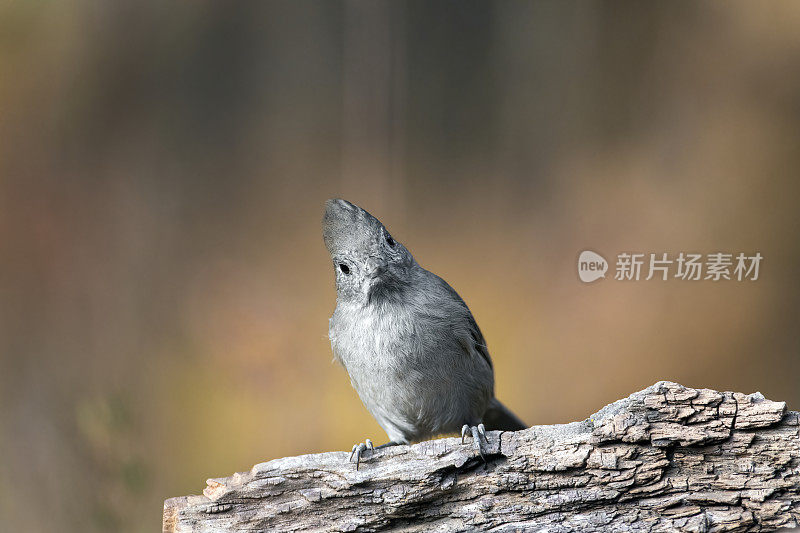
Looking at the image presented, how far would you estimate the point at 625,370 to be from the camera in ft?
11.0

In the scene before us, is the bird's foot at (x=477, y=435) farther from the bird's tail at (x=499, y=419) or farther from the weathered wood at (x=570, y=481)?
the bird's tail at (x=499, y=419)

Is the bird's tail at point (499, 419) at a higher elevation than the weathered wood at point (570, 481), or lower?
higher

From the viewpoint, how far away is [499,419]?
8.89 ft

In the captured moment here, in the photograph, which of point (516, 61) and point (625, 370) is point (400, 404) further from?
point (516, 61)

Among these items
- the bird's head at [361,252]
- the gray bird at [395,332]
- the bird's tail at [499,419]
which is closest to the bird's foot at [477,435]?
the gray bird at [395,332]

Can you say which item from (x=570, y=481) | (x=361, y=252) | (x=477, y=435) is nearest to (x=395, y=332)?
(x=361, y=252)

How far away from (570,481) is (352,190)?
1.76 meters

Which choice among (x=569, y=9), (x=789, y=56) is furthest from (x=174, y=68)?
(x=789, y=56)

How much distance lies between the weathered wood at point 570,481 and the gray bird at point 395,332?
0.47ft

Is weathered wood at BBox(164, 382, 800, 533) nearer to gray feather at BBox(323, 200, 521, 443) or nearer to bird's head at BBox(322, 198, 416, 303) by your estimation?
gray feather at BBox(323, 200, 521, 443)

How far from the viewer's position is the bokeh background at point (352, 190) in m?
3.09

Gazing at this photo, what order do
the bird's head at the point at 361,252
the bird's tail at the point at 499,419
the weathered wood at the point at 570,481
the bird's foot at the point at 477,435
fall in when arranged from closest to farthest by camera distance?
1. the weathered wood at the point at 570,481
2. the bird's foot at the point at 477,435
3. the bird's head at the point at 361,252
4. the bird's tail at the point at 499,419

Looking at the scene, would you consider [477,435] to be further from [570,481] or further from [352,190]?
[352,190]

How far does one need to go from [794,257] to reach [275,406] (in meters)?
2.58
